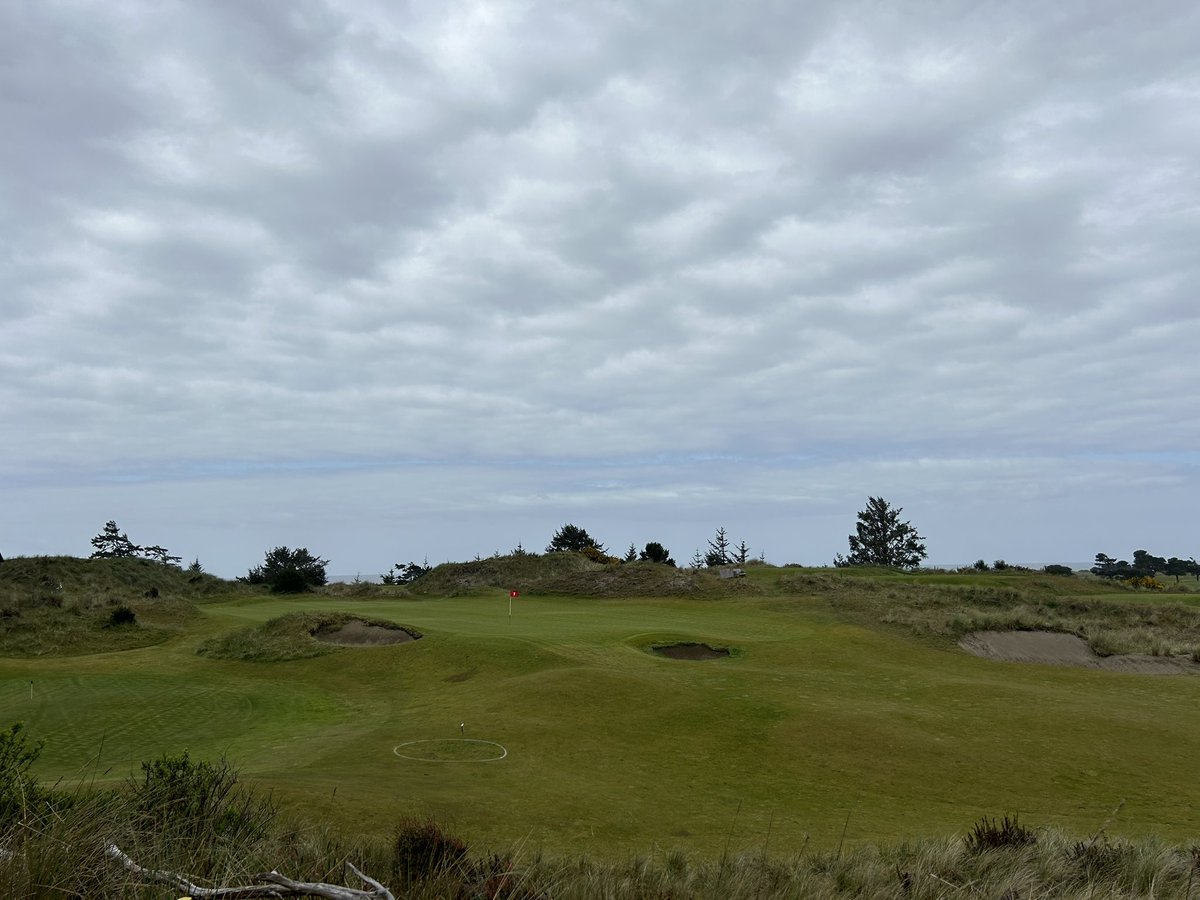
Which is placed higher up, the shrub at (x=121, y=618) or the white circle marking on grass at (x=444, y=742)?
the shrub at (x=121, y=618)

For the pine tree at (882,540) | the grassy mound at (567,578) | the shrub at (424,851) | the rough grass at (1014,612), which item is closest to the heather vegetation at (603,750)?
the shrub at (424,851)

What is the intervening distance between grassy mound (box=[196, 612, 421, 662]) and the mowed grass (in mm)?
724

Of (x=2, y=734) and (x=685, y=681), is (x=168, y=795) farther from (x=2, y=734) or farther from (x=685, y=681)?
(x=685, y=681)

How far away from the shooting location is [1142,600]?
3934 centimetres

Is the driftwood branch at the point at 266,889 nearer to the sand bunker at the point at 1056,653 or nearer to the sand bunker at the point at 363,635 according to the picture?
the sand bunker at the point at 363,635

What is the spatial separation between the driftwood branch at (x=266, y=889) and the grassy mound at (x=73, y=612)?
2937 centimetres

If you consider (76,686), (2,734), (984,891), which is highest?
(2,734)

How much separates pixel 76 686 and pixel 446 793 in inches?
633

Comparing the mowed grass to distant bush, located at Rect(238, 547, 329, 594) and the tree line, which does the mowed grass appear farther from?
the tree line

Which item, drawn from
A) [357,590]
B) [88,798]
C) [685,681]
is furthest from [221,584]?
[88,798]

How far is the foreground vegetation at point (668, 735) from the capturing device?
25.6ft

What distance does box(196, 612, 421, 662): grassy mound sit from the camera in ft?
88.8

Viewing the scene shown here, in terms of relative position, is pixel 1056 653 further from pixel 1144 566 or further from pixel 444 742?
pixel 1144 566

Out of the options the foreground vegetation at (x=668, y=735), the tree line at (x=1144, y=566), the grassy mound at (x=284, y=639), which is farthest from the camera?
the tree line at (x=1144, y=566)
